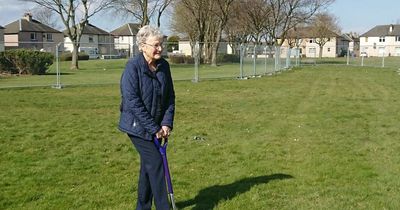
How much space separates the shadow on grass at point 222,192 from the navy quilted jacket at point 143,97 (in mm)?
1276

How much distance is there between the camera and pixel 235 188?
584 centimetres

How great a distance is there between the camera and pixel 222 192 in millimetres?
5684

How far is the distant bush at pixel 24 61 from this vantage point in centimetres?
2903

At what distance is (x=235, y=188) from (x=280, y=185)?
58cm

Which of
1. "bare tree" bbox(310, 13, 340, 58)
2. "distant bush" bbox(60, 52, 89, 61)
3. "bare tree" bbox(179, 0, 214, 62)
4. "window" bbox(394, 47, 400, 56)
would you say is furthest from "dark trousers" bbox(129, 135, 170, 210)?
"window" bbox(394, 47, 400, 56)

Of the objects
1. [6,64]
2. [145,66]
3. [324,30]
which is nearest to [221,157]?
[145,66]

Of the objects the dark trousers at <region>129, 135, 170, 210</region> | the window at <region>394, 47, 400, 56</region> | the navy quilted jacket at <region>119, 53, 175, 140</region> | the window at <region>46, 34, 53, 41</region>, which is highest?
the window at <region>46, 34, 53, 41</region>

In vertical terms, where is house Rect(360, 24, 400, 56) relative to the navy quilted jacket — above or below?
above

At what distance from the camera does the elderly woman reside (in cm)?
415

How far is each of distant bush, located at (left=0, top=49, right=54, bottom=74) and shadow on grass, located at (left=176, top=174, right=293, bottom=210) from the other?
2580 centimetres

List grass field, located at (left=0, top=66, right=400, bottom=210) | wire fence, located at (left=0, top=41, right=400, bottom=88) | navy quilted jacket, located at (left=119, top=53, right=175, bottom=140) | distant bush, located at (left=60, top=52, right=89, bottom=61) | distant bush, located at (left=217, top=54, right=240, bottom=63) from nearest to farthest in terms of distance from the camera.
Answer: navy quilted jacket, located at (left=119, top=53, right=175, bottom=140) < grass field, located at (left=0, top=66, right=400, bottom=210) < wire fence, located at (left=0, top=41, right=400, bottom=88) < distant bush, located at (left=217, top=54, right=240, bottom=63) < distant bush, located at (left=60, top=52, right=89, bottom=61)

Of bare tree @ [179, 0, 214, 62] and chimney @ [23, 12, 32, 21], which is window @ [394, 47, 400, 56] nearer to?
bare tree @ [179, 0, 214, 62]

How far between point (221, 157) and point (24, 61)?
25374 mm

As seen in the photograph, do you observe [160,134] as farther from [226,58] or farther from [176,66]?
[226,58]
